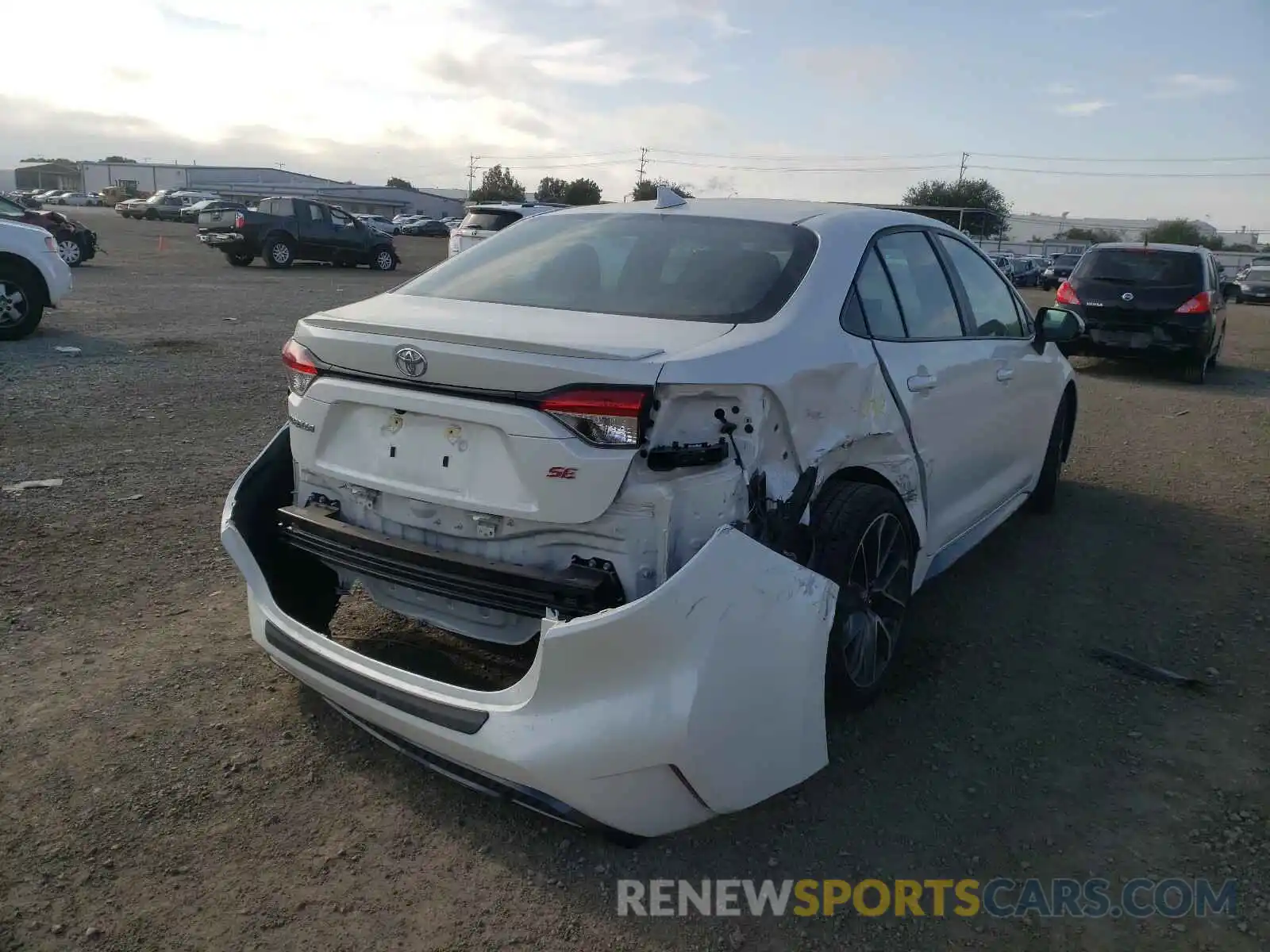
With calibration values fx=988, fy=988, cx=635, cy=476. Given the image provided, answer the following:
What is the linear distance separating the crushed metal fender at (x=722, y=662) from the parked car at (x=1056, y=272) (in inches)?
1334

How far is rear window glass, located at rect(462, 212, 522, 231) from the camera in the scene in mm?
19578

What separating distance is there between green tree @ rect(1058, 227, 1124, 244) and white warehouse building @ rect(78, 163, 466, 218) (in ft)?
178

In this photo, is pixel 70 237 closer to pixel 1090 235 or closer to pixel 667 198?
pixel 667 198

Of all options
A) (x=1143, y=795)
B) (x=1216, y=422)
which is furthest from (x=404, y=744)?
(x=1216, y=422)

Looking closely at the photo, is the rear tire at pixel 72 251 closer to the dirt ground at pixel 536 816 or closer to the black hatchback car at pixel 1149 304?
the dirt ground at pixel 536 816

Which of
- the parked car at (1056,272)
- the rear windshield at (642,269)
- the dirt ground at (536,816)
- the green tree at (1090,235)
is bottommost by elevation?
the dirt ground at (536,816)

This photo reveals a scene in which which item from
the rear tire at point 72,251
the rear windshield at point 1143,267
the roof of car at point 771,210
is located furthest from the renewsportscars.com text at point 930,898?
the rear tire at point 72,251

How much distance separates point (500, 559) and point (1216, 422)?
8602 mm

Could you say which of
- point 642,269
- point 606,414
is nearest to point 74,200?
point 642,269

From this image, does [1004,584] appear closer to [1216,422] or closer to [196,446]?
[196,446]

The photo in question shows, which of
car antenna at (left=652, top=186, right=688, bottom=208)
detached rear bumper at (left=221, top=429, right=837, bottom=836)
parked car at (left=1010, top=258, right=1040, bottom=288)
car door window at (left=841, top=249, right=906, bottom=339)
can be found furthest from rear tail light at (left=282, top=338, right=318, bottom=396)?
parked car at (left=1010, top=258, right=1040, bottom=288)

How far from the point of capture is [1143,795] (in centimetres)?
303

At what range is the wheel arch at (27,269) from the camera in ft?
33.8

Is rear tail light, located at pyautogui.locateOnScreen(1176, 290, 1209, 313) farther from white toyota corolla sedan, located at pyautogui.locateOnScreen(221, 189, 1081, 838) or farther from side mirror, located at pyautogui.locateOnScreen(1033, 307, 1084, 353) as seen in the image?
white toyota corolla sedan, located at pyautogui.locateOnScreen(221, 189, 1081, 838)
